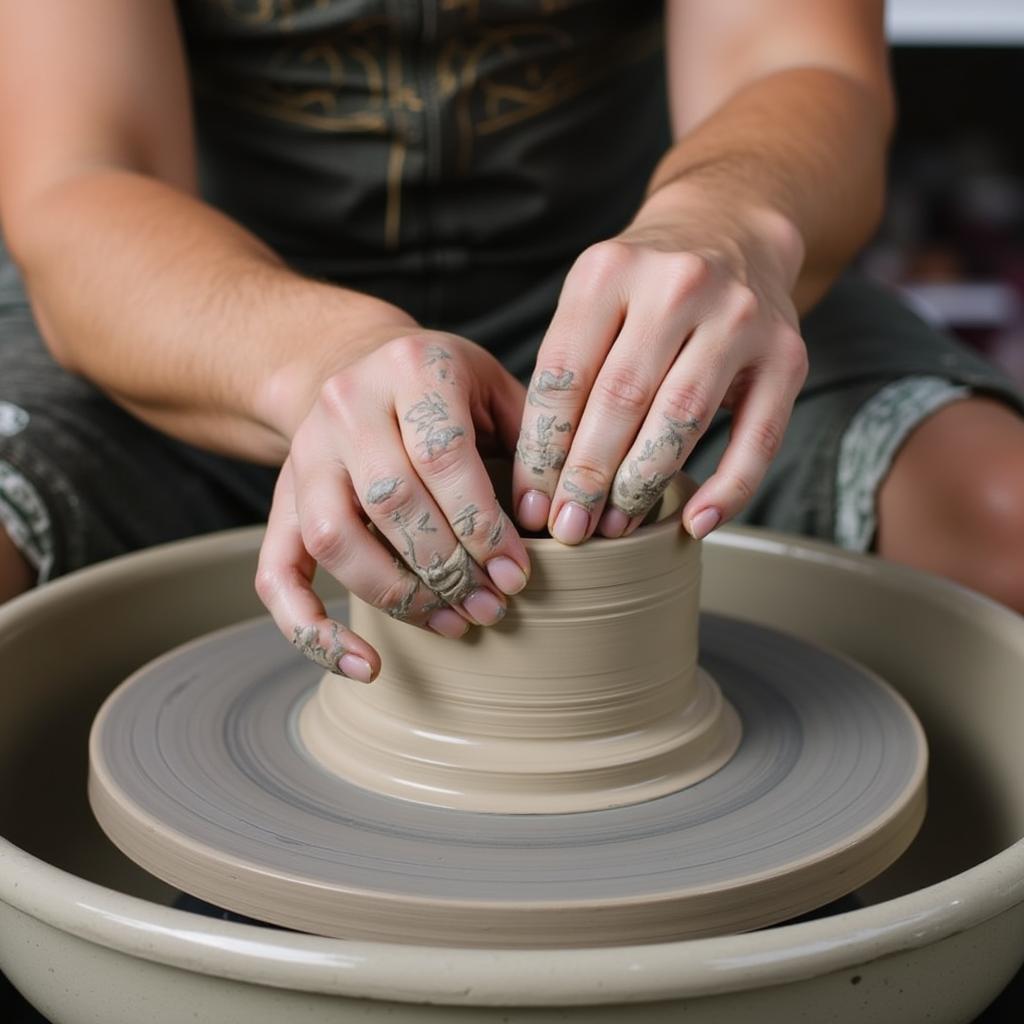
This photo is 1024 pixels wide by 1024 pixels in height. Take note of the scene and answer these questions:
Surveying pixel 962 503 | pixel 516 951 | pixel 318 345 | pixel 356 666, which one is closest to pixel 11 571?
pixel 318 345

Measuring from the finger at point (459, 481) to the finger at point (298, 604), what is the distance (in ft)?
0.30

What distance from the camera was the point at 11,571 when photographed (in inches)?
45.6

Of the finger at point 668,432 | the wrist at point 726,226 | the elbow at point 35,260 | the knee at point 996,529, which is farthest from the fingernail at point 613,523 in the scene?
the elbow at point 35,260

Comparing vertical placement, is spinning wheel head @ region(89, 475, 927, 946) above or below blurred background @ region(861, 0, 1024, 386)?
above

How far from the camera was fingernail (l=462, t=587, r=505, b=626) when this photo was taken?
761 millimetres

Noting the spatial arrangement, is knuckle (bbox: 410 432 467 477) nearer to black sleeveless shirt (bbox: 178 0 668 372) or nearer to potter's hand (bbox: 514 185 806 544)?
potter's hand (bbox: 514 185 806 544)

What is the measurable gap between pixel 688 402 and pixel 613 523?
8 cm

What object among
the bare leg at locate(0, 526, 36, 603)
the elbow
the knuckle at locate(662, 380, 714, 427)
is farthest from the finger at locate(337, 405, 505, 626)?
the elbow

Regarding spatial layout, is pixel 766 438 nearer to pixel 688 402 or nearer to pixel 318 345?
pixel 688 402

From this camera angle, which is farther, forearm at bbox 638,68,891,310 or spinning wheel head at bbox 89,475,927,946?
forearm at bbox 638,68,891,310

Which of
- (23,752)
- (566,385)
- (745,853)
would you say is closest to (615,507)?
(566,385)

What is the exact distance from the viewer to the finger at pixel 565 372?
775mm

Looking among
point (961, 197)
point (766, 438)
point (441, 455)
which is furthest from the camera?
point (961, 197)

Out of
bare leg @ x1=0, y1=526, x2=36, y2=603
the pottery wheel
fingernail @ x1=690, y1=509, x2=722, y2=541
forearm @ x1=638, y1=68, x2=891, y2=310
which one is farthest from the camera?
bare leg @ x1=0, y1=526, x2=36, y2=603
